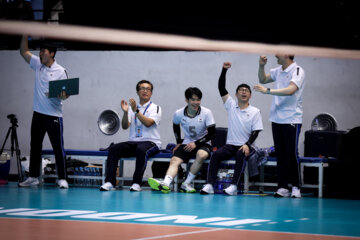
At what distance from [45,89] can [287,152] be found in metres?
3.17

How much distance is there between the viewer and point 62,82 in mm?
7125

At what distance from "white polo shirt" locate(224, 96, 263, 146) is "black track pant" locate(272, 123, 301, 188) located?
1.76 ft

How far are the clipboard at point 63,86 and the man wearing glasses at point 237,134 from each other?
183cm

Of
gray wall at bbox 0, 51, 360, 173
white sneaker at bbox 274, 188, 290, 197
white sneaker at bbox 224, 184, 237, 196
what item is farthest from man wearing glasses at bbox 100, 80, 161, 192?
gray wall at bbox 0, 51, 360, 173

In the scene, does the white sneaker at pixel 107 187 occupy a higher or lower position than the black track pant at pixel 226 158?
lower

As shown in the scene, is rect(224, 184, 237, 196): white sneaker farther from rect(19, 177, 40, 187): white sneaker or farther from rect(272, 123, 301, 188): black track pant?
rect(19, 177, 40, 187): white sneaker

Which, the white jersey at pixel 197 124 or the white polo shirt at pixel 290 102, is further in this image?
the white jersey at pixel 197 124

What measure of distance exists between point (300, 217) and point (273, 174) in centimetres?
436

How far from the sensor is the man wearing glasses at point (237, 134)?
710 cm

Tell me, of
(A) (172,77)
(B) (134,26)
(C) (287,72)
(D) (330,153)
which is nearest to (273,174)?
(D) (330,153)

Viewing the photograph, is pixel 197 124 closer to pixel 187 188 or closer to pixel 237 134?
pixel 237 134

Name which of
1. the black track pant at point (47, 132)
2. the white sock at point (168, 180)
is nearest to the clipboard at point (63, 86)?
the black track pant at point (47, 132)

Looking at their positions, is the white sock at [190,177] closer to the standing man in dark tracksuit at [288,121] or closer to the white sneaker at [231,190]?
the white sneaker at [231,190]

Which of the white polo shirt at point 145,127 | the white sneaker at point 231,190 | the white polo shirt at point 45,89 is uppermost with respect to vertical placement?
the white polo shirt at point 45,89
